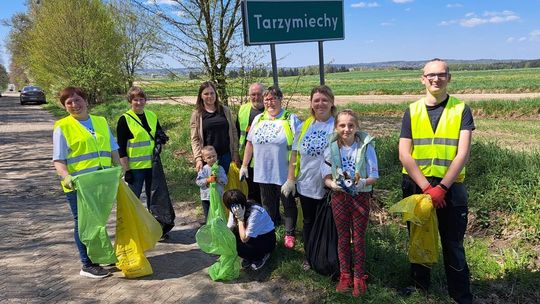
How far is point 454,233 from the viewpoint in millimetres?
3227

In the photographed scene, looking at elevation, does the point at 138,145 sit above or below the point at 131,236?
above

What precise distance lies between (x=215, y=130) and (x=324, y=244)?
1.94 m

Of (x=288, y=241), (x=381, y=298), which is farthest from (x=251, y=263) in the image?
(x=381, y=298)

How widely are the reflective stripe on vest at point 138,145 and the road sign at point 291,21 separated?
5.11 feet

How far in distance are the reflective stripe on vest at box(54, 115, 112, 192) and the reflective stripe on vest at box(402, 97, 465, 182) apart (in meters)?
2.87

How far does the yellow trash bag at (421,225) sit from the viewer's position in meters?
3.07

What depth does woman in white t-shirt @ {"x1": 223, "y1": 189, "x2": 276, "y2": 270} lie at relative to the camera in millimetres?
4051

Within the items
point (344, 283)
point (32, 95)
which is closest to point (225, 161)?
point (344, 283)

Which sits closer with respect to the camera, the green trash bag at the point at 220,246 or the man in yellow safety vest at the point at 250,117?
the green trash bag at the point at 220,246

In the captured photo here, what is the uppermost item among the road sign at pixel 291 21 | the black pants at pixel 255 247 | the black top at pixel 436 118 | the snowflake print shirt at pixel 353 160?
the road sign at pixel 291 21

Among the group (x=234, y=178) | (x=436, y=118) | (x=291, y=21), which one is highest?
(x=291, y=21)

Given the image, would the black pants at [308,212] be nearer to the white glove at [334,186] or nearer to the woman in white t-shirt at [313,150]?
the woman in white t-shirt at [313,150]

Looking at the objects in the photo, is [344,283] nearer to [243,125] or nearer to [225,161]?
[225,161]

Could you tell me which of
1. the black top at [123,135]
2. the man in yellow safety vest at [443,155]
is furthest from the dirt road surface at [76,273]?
the man in yellow safety vest at [443,155]
